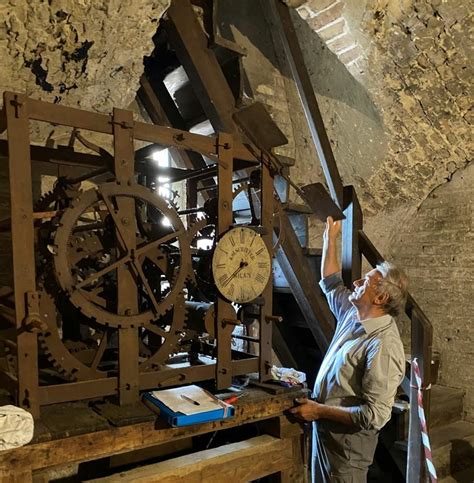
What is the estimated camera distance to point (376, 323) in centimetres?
205

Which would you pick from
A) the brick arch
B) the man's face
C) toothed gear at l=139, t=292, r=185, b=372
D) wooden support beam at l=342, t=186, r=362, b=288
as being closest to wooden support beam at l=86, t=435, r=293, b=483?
toothed gear at l=139, t=292, r=185, b=372

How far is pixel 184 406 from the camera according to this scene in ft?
5.27

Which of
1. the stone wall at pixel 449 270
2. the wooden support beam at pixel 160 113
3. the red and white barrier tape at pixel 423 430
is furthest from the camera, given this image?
the stone wall at pixel 449 270

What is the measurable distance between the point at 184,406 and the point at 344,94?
3.05 m

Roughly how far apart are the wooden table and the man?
0.16 m

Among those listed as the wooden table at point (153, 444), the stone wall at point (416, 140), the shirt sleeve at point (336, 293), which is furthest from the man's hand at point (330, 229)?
the stone wall at point (416, 140)

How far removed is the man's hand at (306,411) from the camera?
1.96 m

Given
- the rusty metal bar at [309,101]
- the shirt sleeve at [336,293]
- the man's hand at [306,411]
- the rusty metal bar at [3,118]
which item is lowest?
the man's hand at [306,411]

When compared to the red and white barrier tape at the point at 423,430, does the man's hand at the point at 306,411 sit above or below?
above

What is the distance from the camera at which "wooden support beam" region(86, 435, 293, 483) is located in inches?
62.2

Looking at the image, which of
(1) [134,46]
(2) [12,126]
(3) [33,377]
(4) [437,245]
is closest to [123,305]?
(3) [33,377]

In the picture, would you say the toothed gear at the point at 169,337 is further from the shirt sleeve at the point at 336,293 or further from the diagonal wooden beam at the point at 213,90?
the diagonal wooden beam at the point at 213,90

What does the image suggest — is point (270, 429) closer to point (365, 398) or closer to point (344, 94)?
point (365, 398)

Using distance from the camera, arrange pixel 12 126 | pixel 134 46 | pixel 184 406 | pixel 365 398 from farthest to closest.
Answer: pixel 134 46, pixel 365 398, pixel 184 406, pixel 12 126
